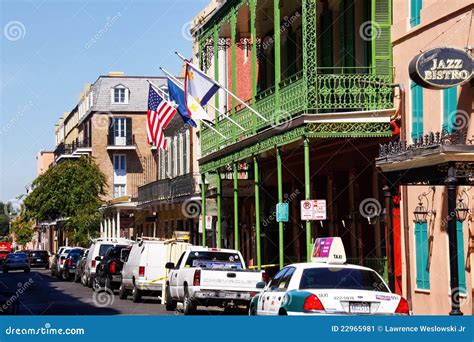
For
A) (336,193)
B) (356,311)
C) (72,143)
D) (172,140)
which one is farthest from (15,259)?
(356,311)

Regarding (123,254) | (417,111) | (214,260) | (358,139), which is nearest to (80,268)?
(123,254)

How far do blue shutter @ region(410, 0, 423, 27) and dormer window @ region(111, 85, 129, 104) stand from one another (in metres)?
64.3

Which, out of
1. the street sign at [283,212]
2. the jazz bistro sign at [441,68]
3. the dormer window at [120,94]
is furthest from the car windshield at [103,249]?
the dormer window at [120,94]

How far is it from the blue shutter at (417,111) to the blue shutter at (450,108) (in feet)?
4.71

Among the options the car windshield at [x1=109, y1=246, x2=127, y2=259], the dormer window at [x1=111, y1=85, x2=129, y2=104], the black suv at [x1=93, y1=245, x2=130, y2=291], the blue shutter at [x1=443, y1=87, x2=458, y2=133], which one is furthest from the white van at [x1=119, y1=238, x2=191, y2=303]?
the dormer window at [x1=111, y1=85, x2=129, y2=104]

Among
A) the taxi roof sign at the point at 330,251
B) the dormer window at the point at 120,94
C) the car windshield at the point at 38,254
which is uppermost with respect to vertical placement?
the dormer window at the point at 120,94

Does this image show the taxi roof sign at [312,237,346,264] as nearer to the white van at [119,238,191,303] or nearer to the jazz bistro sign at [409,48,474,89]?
the jazz bistro sign at [409,48,474,89]

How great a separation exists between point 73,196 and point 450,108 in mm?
50813

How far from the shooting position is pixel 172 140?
6000 cm

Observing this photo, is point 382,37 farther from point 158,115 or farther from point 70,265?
point 70,265

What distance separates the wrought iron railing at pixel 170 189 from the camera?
49875 mm

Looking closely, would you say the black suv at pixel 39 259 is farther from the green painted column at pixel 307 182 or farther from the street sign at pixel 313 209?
the street sign at pixel 313 209

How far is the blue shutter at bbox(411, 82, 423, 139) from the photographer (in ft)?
81.4

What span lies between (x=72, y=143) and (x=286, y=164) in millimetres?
66599
